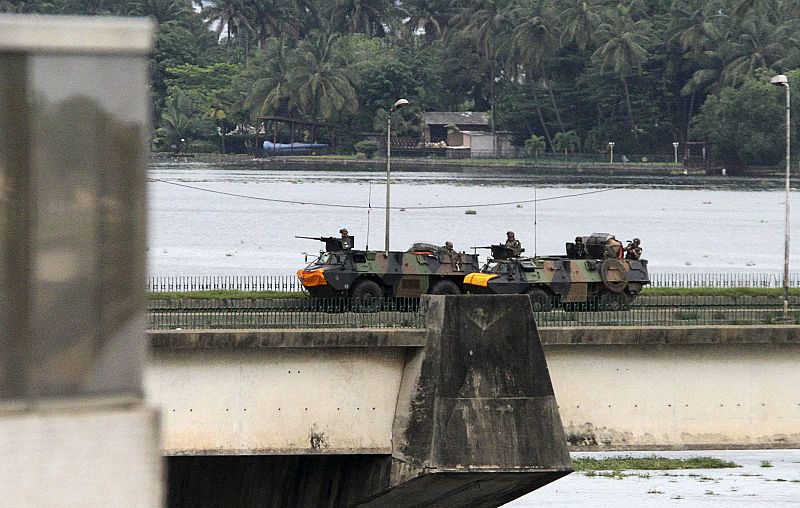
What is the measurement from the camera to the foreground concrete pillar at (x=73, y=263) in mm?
6922

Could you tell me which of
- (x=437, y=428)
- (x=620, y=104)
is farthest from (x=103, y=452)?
(x=620, y=104)

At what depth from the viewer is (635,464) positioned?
165ft

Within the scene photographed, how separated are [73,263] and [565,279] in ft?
110

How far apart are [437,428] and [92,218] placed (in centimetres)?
2206

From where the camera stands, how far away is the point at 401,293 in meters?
40.9

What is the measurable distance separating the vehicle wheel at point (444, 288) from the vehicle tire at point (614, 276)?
3.70 meters

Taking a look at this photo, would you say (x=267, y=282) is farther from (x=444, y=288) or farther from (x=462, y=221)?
(x=462, y=221)

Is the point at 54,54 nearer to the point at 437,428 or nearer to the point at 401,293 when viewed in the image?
the point at 437,428

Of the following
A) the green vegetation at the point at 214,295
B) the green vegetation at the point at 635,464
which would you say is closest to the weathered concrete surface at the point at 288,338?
the green vegetation at the point at 214,295

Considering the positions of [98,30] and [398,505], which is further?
[398,505]

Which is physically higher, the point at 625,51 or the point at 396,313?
the point at 625,51

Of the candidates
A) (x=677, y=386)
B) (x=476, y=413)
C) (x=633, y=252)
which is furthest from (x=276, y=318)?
(x=633, y=252)

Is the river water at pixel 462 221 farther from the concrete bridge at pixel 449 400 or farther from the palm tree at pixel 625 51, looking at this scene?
the concrete bridge at pixel 449 400

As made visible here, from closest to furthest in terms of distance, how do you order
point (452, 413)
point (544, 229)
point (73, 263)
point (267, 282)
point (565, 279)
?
point (73, 263), point (452, 413), point (565, 279), point (267, 282), point (544, 229)
